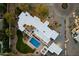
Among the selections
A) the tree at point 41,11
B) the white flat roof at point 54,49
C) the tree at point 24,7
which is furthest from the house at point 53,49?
the tree at point 24,7

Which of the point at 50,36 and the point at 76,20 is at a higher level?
the point at 76,20

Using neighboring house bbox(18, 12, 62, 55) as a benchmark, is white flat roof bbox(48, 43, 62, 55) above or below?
below

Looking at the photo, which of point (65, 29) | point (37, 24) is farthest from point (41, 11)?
point (65, 29)

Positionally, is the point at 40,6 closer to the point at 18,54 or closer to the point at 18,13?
the point at 18,13

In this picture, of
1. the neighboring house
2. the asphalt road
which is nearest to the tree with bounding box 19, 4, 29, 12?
the neighboring house

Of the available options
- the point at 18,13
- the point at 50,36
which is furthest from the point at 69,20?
the point at 18,13

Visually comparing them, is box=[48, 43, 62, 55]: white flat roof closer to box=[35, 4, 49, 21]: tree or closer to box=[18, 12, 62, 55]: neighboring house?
box=[18, 12, 62, 55]: neighboring house

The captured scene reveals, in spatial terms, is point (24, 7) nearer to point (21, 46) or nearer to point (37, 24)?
point (37, 24)
